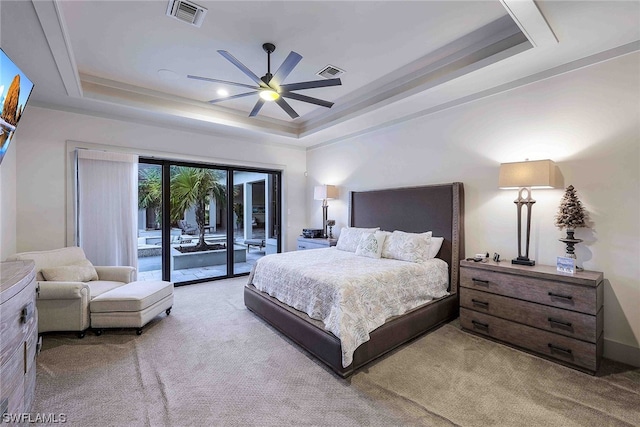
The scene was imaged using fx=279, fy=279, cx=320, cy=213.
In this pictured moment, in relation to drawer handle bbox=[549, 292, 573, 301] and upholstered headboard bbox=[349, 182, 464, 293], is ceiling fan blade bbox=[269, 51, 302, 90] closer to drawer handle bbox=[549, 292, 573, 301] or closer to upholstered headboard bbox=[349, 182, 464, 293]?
upholstered headboard bbox=[349, 182, 464, 293]

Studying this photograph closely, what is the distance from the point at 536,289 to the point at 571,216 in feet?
2.57

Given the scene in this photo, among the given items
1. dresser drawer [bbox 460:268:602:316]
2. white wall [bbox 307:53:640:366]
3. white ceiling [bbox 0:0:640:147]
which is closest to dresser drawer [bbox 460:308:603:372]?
dresser drawer [bbox 460:268:602:316]

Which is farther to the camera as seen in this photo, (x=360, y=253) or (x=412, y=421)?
(x=360, y=253)

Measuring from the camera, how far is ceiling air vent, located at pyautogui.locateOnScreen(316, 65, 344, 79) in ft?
11.2

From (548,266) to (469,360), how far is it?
133cm

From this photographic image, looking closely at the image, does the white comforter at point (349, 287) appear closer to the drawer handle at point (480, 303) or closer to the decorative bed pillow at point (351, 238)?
the drawer handle at point (480, 303)

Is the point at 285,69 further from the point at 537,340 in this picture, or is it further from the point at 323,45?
the point at 537,340

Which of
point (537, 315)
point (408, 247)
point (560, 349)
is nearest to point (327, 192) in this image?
point (408, 247)

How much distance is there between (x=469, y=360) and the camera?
8.52 feet

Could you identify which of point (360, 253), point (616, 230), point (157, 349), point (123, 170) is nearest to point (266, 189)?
point (123, 170)

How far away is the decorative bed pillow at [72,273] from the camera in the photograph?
3121 mm

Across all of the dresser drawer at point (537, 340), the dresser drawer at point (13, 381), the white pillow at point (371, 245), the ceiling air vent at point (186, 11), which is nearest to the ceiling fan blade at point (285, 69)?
the ceiling air vent at point (186, 11)

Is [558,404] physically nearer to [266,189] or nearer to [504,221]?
[504,221]

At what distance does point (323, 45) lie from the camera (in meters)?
2.95
